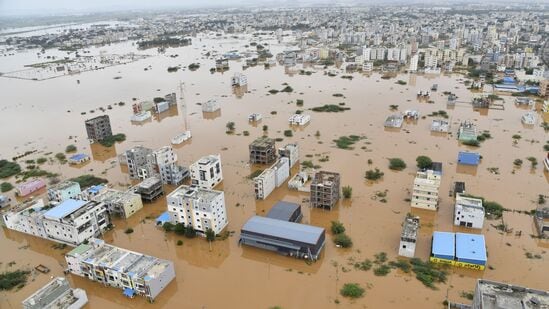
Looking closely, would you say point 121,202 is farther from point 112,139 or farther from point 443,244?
point 443,244

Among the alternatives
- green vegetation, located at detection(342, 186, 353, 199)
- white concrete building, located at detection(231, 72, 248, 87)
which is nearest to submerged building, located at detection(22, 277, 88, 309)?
green vegetation, located at detection(342, 186, 353, 199)

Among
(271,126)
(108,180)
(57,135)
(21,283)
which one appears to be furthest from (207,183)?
(57,135)

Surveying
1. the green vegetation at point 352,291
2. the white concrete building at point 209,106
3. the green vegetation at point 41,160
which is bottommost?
the green vegetation at point 352,291

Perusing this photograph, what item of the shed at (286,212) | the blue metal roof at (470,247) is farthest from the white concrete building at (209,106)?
the blue metal roof at (470,247)

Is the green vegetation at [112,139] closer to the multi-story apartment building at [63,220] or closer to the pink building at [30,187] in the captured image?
the pink building at [30,187]

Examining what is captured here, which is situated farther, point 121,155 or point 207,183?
point 121,155

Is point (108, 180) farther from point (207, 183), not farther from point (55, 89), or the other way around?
point (55, 89)

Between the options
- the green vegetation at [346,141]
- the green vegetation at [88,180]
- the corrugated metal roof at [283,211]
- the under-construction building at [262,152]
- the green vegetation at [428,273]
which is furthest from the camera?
the green vegetation at [346,141]
